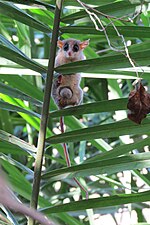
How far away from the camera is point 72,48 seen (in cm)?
113

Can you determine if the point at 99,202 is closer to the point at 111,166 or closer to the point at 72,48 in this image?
the point at 111,166

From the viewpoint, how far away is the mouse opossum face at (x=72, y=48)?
3.67 ft

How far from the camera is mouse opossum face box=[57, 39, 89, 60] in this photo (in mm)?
1119

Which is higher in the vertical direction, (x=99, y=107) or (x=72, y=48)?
(x=72, y=48)

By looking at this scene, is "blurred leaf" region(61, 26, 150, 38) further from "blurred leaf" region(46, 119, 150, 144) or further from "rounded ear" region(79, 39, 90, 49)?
"rounded ear" region(79, 39, 90, 49)

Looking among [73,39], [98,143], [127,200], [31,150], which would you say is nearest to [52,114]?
[31,150]

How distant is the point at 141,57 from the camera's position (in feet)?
2.29

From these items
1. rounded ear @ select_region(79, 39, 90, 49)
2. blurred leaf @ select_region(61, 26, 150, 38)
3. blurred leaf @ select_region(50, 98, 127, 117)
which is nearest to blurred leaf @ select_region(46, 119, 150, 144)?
blurred leaf @ select_region(50, 98, 127, 117)

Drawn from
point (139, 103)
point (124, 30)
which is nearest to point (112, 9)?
point (124, 30)

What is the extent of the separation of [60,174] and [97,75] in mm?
251

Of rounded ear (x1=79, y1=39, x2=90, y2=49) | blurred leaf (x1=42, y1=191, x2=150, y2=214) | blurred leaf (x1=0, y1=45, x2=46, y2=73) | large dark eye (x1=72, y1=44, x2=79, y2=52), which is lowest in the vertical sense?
blurred leaf (x1=42, y1=191, x2=150, y2=214)

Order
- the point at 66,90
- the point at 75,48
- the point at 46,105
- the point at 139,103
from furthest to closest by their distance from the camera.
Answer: the point at 75,48 → the point at 66,90 → the point at 46,105 → the point at 139,103

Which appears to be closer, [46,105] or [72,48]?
[46,105]

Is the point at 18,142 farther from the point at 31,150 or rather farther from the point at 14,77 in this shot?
the point at 14,77
